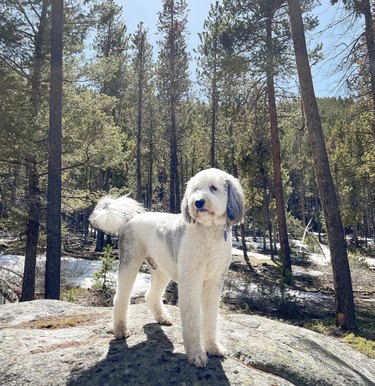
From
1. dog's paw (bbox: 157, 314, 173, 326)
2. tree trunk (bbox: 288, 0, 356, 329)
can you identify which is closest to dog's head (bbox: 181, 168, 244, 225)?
dog's paw (bbox: 157, 314, 173, 326)

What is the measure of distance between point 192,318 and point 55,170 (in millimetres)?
7482

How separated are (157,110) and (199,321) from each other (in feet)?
92.4

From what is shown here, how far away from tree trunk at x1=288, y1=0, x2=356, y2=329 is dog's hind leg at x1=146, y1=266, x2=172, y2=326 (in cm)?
551

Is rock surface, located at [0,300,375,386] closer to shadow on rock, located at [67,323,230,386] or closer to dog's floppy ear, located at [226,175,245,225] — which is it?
shadow on rock, located at [67,323,230,386]

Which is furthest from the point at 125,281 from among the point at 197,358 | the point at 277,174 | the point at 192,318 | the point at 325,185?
the point at 277,174

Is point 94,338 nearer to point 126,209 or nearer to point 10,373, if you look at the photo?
point 10,373

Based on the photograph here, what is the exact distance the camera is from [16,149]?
10.9m

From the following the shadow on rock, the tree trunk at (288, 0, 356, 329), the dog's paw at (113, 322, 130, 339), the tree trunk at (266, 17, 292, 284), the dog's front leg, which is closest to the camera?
the shadow on rock

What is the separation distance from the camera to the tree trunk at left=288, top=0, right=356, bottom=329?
30.8 feet

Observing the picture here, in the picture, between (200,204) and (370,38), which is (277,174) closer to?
(370,38)

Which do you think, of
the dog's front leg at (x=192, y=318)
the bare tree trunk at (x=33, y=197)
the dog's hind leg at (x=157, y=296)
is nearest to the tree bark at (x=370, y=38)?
the bare tree trunk at (x=33, y=197)

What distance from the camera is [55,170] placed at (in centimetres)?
1030

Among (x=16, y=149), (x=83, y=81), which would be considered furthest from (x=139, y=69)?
(x=16, y=149)

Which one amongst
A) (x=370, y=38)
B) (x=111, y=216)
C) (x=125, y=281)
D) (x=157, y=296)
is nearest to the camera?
(x=125, y=281)
